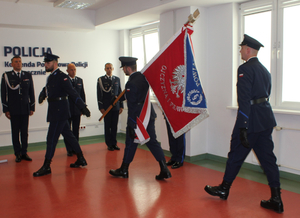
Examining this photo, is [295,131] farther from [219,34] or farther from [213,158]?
[219,34]

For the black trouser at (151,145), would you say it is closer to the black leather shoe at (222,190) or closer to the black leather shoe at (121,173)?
the black leather shoe at (121,173)

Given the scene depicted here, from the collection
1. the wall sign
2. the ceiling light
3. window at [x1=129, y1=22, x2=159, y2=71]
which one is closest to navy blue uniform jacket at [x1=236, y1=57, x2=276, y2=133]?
the ceiling light

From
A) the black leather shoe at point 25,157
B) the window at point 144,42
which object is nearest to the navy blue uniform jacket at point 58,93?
the black leather shoe at point 25,157

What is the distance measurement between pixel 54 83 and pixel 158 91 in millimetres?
1588

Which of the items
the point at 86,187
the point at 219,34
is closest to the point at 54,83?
the point at 86,187

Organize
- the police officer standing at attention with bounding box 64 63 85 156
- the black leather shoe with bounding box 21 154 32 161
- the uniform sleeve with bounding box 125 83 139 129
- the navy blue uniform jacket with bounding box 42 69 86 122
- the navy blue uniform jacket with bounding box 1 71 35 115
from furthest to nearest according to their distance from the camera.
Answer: the police officer standing at attention with bounding box 64 63 85 156 < the black leather shoe with bounding box 21 154 32 161 < the navy blue uniform jacket with bounding box 1 71 35 115 < the navy blue uniform jacket with bounding box 42 69 86 122 < the uniform sleeve with bounding box 125 83 139 129

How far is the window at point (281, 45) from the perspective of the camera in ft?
13.9

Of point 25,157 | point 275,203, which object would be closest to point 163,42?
point 25,157

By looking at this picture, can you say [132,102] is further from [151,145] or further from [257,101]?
[257,101]

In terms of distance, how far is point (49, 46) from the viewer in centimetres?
691

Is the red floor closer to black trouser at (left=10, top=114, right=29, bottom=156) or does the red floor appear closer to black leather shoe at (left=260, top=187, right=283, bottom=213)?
black leather shoe at (left=260, top=187, right=283, bottom=213)

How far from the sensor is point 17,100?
5352 millimetres

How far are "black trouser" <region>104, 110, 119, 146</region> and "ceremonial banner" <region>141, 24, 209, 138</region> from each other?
2491 millimetres

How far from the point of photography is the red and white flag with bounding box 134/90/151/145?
3.92m
